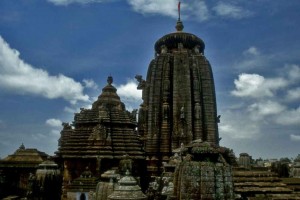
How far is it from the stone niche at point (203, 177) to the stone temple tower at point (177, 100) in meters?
20.7

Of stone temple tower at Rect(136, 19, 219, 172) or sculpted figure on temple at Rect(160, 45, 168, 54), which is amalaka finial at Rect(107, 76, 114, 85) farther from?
sculpted figure on temple at Rect(160, 45, 168, 54)

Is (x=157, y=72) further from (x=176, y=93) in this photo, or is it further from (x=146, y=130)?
(x=146, y=130)

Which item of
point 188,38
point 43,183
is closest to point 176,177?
point 43,183

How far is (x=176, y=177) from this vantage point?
883cm

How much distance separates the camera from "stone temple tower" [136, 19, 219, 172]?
30.1 meters

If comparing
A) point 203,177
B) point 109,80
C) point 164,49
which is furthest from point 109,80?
point 203,177

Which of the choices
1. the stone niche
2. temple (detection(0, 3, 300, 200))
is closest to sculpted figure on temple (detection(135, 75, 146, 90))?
temple (detection(0, 3, 300, 200))

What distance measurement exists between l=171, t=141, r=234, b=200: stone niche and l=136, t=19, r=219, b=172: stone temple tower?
20.7 m

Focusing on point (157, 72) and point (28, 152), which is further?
point (28, 152)

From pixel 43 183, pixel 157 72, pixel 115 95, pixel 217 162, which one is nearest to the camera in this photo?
pixel 217 162

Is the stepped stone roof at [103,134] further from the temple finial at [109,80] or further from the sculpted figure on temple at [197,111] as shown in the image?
the sculpted figure on temple at [197,111]

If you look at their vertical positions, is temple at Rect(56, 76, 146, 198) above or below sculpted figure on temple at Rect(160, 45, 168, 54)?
below

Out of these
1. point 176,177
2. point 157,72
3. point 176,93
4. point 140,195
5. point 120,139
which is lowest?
point 140,195

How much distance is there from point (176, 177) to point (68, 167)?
75.7 feet
